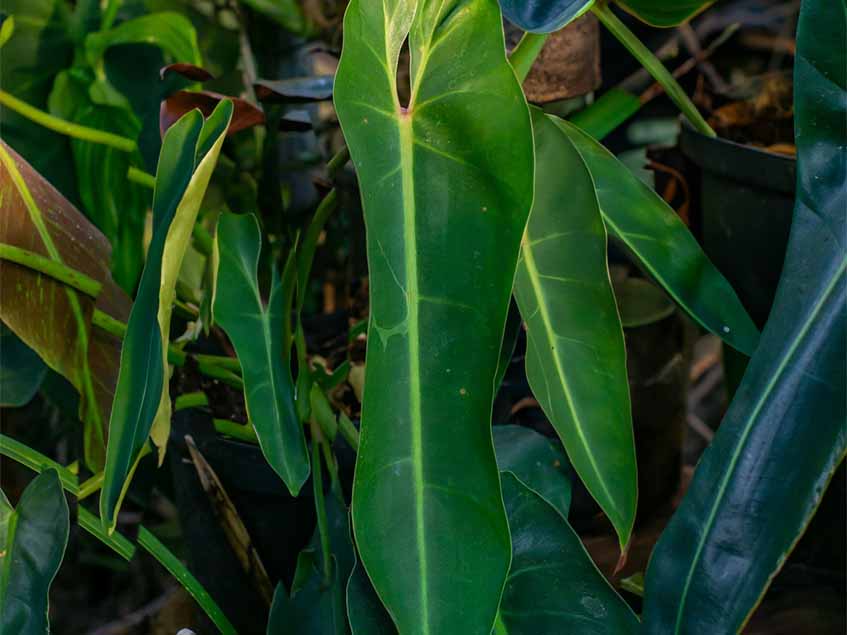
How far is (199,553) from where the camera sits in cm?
94

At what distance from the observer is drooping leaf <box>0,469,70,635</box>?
0.65 meters

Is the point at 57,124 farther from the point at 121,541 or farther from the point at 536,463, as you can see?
the point at 536,463

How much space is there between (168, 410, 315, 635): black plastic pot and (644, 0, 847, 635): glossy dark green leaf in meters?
0.41

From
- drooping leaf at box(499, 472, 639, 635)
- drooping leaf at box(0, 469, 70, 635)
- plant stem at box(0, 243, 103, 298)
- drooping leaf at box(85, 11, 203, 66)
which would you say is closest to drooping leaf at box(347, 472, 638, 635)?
drooping leaf at box(499, 472, 639, 635)

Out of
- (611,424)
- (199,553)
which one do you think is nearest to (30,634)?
(199,553)

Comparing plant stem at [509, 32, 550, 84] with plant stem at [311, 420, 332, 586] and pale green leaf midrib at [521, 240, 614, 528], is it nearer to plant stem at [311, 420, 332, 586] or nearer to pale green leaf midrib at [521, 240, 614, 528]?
pale green leaf midrib at [521, 240, 614, 528]

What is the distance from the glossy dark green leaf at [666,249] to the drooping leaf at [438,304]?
154 mm

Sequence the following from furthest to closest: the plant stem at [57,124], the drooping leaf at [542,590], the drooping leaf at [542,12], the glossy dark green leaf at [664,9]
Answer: the plant stem at [57,124], the glossy dark green leaf at [664,9], the drooping leaf at [542,590], the drooping leaf at [542,12]

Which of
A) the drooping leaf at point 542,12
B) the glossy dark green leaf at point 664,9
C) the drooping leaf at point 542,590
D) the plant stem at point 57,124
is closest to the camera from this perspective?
the drooping leaf at point 542,12

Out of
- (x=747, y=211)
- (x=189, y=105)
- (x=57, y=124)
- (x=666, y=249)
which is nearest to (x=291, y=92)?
(x=189, y=105)

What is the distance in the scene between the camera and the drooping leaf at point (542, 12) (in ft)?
1.67

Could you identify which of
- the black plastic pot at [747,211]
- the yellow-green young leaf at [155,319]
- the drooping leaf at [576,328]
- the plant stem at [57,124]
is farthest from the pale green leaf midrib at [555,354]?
the plant stem at [57,124]

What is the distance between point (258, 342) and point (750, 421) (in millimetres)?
327

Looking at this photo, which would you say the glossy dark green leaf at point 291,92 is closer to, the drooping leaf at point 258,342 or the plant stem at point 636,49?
the drooping leaf at point 258,342
